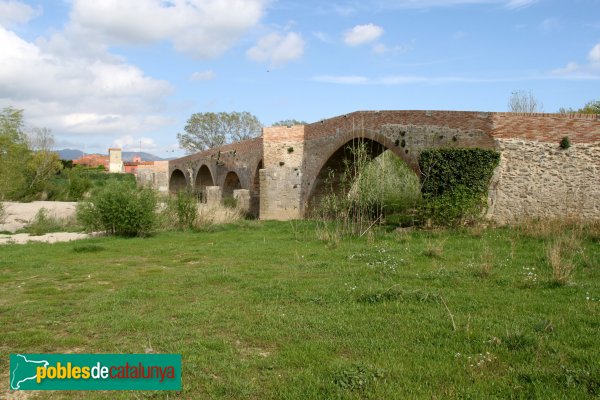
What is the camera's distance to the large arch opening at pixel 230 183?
29.1m

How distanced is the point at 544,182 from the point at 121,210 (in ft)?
37.6

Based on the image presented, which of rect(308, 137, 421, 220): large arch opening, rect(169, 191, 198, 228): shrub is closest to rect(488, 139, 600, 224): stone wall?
rect(308, 137, 421, 220): large arch opening

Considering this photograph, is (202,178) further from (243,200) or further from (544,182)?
(544,182)

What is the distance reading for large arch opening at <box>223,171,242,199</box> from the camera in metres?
29.1

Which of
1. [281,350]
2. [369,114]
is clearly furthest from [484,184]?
[281,350]

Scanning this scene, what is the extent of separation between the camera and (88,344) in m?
4.33

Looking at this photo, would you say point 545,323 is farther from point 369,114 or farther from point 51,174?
point 51,174

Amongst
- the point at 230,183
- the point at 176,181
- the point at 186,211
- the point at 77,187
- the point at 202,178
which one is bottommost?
the point at 186,211

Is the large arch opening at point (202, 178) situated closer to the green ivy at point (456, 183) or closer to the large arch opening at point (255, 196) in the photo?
the large arch opening at point (255, 196)

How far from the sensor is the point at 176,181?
45.2 metres

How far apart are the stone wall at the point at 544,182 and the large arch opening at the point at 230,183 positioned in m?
18.2

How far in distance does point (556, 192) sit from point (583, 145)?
1.27 metres

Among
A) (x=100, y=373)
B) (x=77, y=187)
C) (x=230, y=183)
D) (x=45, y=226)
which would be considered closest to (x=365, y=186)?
(x=100, y=373)

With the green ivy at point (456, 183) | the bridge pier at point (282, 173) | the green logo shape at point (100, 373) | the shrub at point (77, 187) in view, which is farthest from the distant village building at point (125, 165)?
the green logo shape at point (100, 373)
